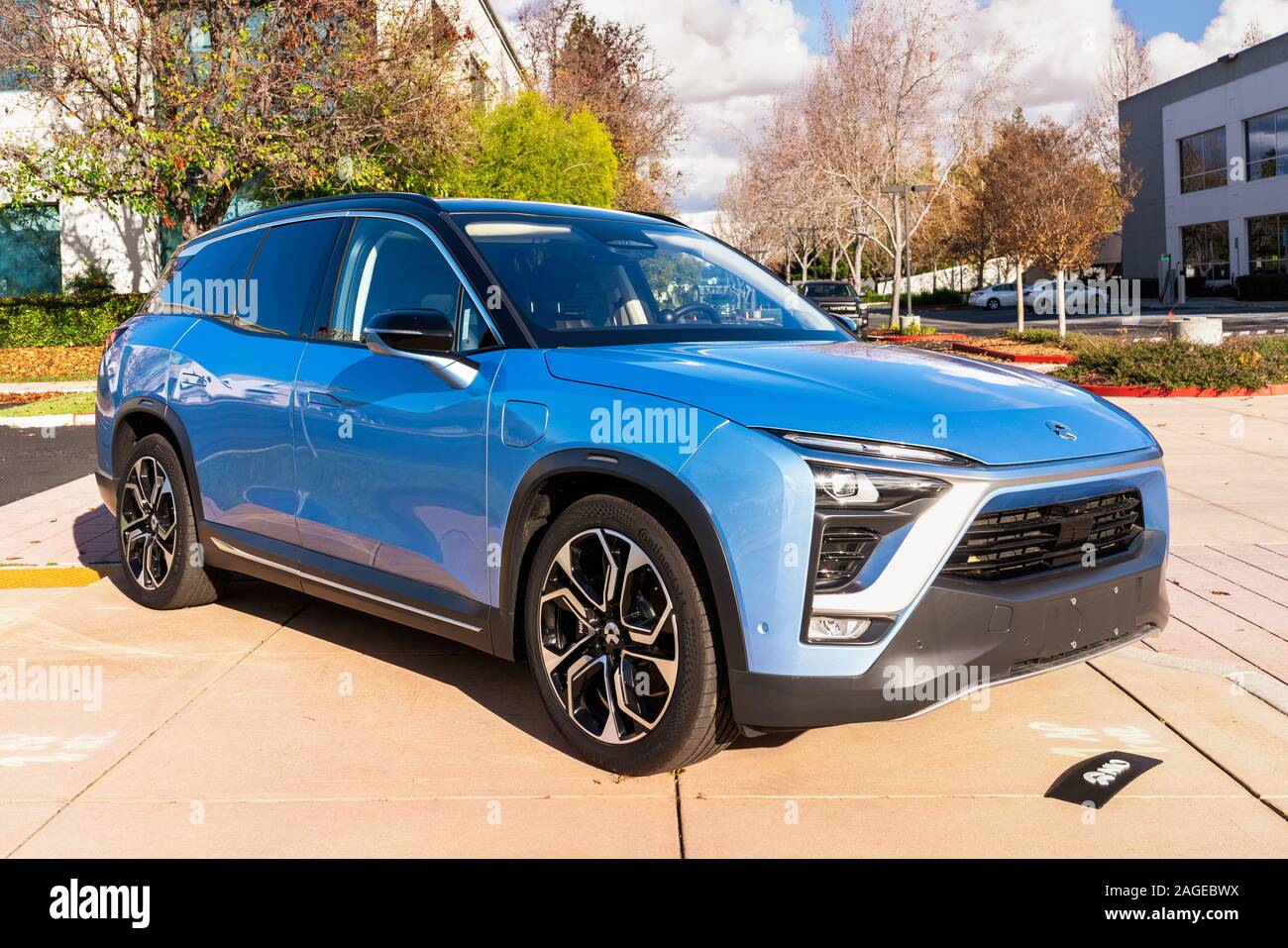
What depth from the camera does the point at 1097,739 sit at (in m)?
4.28

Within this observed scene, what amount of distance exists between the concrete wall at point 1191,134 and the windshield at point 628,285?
171 ft

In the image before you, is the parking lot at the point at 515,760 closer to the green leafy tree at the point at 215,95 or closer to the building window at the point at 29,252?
the green leafy tree at the point at 215,95

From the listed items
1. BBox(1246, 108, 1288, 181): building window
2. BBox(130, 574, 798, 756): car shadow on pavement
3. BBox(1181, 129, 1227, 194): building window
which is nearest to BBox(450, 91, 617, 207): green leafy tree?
BBox(130, 574, 798, 756): car shadow on pavement

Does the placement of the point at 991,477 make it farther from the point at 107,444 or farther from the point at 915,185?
the point at 915,185

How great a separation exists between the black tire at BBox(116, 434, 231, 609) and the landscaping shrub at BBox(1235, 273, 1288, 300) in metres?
49.4

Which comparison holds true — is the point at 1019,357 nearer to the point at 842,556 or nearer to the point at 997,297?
the point at 842,556

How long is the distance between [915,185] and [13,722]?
110 ft

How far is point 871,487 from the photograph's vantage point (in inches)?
134

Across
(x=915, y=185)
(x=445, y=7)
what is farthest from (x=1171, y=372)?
(x=915, y=185)

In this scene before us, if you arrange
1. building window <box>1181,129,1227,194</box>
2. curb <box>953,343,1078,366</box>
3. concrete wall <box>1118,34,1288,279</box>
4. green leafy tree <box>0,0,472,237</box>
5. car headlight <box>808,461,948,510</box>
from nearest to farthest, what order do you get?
car headlight <box>808,461,948,510</box> → green leafy tree <box>0,0,472,237</box> → curb <box>953,343,1078,366</box> → concrete wall <box>1118,34,1288,279</box> → building window <box>1181,129,1227,194</box>

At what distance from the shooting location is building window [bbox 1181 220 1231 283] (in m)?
54.4

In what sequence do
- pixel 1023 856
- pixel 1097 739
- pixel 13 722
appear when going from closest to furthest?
pixel 1023 856, pixel 1097 739, pixel 13 722

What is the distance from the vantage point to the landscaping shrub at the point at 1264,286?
47312 millimetres

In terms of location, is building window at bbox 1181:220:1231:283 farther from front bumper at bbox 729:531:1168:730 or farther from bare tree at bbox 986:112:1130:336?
front bumper at bbox 729:531:1168:730
